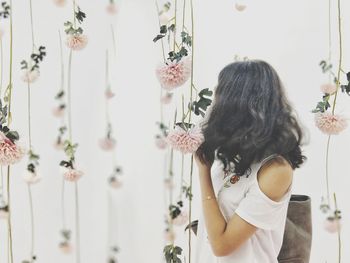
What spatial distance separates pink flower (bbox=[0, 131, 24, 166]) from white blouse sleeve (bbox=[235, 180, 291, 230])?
62 cm

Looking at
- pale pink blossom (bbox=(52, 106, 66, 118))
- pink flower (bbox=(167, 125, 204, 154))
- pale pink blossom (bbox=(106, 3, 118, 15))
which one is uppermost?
pale pink blossom (bbox=(106, 3, 118, 15))

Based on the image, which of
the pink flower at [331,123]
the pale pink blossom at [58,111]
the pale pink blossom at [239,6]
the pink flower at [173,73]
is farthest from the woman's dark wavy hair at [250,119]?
the pale pink blossom at [58,111]

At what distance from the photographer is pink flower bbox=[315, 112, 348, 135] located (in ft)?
4.62

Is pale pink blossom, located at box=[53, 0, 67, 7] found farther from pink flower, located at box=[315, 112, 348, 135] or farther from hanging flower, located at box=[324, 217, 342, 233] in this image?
hanging flower, located at box=[324, 217, 342, 233]

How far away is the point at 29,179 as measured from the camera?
141 centimetres

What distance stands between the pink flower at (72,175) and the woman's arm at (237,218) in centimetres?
44

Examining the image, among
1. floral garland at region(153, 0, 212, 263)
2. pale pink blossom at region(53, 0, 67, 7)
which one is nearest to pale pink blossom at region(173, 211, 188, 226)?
floral garland at region(153, 0, 212, 263)

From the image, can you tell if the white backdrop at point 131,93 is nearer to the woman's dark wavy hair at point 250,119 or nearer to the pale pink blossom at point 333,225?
the pale pink blossom at point 333,225

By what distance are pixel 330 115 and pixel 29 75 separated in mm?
Result: 946

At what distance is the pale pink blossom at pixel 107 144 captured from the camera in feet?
4.69

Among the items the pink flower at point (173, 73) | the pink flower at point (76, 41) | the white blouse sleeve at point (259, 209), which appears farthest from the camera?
the pink flower at point (76, 41)

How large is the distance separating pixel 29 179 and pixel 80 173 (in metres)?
0.17

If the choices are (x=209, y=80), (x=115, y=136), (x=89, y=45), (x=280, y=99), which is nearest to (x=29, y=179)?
(x=115, y=136)

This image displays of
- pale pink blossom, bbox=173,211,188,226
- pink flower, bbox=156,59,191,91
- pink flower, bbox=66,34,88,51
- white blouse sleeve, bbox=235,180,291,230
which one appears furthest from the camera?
pale pink blossom, bbox=173,211,188,226
